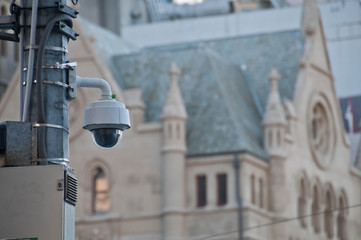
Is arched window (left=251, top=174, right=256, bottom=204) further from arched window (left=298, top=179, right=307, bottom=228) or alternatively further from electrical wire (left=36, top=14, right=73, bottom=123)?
electrical wire (left=36, top=14, right=73, bottom=123)

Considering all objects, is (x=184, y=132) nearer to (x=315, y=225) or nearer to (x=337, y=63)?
(x=315, y=225)

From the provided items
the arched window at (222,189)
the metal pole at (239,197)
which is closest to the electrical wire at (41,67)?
the metal pole at (239,197)

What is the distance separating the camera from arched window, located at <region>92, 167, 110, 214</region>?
54.8 m

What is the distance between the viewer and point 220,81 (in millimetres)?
58000

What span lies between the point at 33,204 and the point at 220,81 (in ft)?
160

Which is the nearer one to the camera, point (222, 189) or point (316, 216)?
point (222, 189)

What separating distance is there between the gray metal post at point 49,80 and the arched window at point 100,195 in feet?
146

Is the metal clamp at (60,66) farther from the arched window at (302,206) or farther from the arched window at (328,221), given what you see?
the arched window at (328,221)

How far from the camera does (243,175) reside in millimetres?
53750

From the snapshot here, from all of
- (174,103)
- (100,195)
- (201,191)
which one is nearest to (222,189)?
(201,191)

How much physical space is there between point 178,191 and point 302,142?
930cm

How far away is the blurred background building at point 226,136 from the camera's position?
53.8 metres

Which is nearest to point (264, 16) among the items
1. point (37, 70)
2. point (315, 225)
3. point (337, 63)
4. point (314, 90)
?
point (337, 63)

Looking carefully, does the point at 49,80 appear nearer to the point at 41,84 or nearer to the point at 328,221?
the point at 41,84
